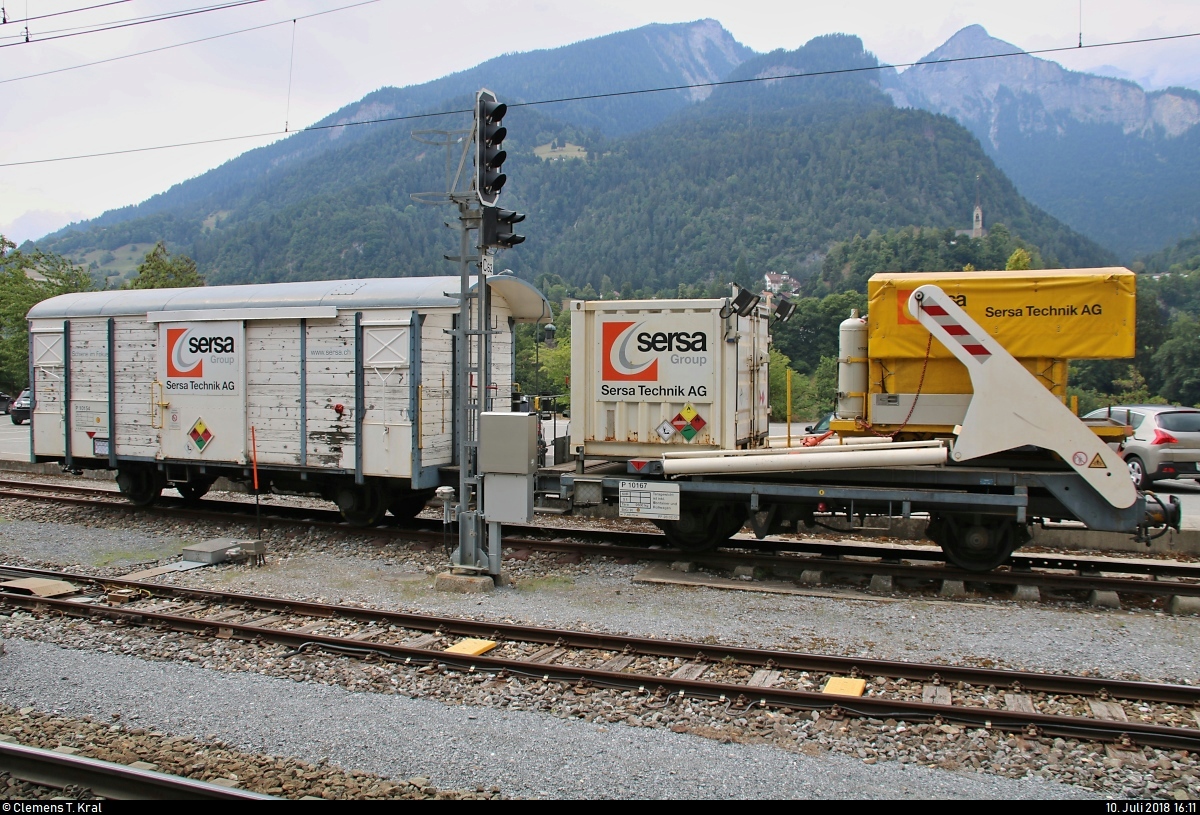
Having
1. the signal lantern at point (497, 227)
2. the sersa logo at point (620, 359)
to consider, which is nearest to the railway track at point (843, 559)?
the sersa logo at point (620, 359)

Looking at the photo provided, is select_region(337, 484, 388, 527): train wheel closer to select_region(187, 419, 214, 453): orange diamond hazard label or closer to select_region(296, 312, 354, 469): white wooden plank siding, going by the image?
select_region(296, 312, 354, 469): white wooden plank siding

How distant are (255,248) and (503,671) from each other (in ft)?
500

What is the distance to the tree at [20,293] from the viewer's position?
4425cm

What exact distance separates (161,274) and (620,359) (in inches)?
2271

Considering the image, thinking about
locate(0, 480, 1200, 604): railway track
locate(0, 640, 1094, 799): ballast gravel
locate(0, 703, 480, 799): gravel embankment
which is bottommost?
locate(0, 640, 1094, 799): ballast gravel

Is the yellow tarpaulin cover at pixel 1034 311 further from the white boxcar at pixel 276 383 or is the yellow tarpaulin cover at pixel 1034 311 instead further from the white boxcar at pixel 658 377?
the white boxcar at pixel 276 383

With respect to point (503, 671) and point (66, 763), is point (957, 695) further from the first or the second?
point (66, 763)

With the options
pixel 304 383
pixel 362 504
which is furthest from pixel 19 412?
pixel 362 504

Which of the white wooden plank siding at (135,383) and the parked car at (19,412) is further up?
the white wooden plank siding at (135,383)

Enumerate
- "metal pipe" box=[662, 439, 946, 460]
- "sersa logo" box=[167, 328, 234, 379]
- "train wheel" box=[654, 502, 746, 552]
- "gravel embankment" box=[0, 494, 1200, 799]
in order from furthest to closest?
"sersa logo" box=[167, 328, 234, 379] → "train wheel" box=[654, 502, 746, 552] → "metal pipe" box=[662, 439, 946, 460] → "gravel embankment" box=[0, 494, 1200, 799]

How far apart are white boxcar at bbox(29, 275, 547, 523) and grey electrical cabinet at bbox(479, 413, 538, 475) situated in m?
2.33

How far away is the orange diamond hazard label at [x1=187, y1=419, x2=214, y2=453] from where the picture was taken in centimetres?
1284

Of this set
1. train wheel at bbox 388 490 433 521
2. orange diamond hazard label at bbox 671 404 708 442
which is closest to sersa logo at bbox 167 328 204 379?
train wheel at bbox 388 490 433 521

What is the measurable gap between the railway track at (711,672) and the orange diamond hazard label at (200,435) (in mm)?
4398
